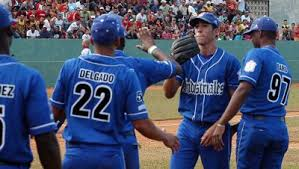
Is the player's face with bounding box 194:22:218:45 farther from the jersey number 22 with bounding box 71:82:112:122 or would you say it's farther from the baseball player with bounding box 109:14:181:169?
the jersey number 22 with bounding box 71:82:112:122

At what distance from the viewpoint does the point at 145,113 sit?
5.41 metres

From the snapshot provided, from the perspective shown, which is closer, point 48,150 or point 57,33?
point 48,150

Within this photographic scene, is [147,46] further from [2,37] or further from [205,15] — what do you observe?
[2,37]

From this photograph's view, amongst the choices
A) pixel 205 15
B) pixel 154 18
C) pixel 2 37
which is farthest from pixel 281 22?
pixel 2 37

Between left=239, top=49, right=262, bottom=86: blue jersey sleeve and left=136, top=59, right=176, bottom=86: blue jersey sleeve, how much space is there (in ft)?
3.53

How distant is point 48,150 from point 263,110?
328cm

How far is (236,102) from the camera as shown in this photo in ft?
22.4

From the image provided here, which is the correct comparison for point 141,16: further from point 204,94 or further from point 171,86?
point 204,94

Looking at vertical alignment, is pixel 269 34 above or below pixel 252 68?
above

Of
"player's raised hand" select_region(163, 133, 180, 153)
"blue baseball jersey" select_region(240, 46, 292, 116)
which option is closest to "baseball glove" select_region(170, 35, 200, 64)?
Result: "blue baseball jersey" select_region(240, 46, 292, 116)

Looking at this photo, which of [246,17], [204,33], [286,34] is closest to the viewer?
[204,33]

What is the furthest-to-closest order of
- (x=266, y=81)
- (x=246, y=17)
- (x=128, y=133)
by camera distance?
(x=246, y=17) → (x=266, y=81) → (x=128, y=133)

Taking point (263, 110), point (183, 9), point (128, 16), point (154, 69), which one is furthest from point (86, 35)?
point (154, 69)

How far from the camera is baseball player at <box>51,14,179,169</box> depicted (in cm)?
530
